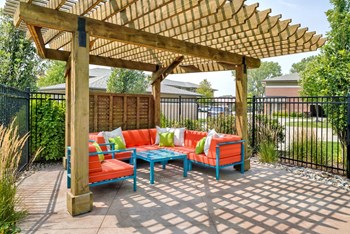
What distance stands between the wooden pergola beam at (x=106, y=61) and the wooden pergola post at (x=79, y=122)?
2452 mm

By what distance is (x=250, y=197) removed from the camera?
162 inches

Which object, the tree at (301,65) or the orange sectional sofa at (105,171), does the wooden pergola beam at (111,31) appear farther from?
the tree at (301,65)

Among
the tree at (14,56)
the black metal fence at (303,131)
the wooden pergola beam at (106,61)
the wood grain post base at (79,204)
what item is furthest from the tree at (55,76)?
the wood grain post base at (79,204)

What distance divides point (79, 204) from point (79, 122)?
113 cm

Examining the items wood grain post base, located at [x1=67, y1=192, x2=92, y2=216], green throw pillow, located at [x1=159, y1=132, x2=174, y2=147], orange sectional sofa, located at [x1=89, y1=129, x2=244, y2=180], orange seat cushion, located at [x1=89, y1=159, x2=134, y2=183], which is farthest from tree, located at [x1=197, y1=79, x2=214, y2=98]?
wood grain post base, located at [x1=67, y1=192, x2=92, y2=216]

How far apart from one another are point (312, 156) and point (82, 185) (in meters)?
5.57

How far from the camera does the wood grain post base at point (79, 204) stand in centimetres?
331

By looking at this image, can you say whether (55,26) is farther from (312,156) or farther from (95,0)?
(312,156)

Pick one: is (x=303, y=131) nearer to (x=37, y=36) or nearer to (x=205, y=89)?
(x=37, y=36)

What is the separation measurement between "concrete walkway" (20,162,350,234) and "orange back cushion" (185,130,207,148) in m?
1.29

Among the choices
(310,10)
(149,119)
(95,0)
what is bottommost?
(149,119)

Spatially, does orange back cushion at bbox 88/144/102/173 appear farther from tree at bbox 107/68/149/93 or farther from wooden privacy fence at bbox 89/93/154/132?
tree at bbox 107/68/149/93

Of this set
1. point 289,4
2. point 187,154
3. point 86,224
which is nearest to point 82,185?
point 86,224

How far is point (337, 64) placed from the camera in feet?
20.5
